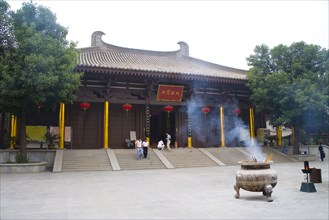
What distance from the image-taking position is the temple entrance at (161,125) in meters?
18.2

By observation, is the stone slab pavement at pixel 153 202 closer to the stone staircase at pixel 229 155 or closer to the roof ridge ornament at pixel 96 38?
the stone staircase at pixel 229 155

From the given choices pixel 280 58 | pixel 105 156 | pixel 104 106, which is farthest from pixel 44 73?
pixel 280 58

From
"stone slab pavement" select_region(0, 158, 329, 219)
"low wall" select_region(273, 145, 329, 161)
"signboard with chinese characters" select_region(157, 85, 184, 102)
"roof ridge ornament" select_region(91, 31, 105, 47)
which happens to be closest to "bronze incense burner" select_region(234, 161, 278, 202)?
"stone slab pavement" select_region(0, 158, 329, 219)

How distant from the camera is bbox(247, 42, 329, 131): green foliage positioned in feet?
48.0

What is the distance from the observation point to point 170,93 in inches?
658

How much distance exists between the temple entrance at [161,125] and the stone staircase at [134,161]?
411 cm

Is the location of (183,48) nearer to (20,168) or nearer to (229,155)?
(229,155)

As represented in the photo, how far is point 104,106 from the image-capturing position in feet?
52.6

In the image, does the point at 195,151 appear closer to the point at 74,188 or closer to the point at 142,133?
the point at 142,133

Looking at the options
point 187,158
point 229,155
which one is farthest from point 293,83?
point 187,158

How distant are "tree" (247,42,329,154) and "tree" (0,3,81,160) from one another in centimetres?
986

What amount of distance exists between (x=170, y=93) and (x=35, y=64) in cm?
800

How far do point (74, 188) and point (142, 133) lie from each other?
972 cm

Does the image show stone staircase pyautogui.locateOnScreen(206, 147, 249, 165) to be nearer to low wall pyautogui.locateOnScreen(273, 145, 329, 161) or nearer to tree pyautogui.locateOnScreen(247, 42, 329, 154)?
tree pyautogui.locateOnScreen(247, 42, 329, 154)
